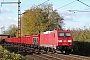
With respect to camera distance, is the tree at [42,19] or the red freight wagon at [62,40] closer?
the red freight wagon at [62,40]

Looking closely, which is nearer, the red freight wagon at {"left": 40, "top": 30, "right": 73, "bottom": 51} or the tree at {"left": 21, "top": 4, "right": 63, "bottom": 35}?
the red freight wagon at {"left": 40, "top": 30, "right": 73, "bottom": 51}

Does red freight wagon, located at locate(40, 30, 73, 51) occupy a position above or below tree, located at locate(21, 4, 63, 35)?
below

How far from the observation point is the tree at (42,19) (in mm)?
73875

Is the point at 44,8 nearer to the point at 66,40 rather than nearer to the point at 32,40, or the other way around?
the point at 32,40

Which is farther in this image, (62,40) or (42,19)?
(42,19)

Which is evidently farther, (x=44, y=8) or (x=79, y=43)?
(x=44, y=8)

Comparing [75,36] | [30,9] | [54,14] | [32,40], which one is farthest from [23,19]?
[75,36]

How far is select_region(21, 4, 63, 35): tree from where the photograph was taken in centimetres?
7388

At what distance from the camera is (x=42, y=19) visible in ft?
244

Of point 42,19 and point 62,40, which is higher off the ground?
point 42,19

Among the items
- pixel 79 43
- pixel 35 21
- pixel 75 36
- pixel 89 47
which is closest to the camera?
pixel 89 47

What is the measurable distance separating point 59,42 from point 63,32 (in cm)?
137

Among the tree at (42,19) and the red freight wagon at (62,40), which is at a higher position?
the tree at (42,19)

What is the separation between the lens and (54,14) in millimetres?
76062
